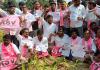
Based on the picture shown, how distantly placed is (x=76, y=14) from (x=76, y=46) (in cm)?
104

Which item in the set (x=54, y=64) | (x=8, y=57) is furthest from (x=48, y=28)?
(x=8, y=57)

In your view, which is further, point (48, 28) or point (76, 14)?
point (48, 28)

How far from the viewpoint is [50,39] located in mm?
11430

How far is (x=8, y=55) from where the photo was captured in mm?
9633

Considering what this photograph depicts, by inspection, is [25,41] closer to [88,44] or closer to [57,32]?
[57,32]

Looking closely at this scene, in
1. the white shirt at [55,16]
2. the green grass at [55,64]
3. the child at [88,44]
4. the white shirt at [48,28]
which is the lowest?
the green grass at [55,64]

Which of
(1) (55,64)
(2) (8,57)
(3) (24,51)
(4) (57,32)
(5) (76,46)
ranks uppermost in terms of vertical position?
(4) (57,32)

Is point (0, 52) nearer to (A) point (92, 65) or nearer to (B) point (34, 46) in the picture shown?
(B) point (34, 46)

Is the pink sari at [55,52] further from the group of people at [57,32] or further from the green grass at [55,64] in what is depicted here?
the green grass at [55,64]

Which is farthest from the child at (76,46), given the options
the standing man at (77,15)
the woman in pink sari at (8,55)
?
the woman in pink sari at (8,55)

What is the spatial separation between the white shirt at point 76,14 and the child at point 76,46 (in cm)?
50

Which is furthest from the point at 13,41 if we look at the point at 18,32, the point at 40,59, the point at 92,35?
the point at 92,35

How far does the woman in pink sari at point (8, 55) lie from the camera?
9297 mm

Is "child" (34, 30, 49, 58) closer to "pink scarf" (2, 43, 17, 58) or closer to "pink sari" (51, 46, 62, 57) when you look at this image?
"pink sari" (51, 46, 62, 57)
